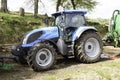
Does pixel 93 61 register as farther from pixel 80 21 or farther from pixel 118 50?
pixel 118 50

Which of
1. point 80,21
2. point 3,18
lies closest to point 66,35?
point 80,21

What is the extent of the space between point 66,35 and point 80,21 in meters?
1.11

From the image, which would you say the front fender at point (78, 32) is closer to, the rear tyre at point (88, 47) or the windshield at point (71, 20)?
the rear tyre at point (88, 47)

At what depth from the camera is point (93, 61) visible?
13.4 metres

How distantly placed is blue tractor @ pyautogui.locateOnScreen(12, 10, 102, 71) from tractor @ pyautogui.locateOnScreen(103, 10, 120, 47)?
1.57m

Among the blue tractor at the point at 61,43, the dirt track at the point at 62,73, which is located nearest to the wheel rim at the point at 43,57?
the blue tractor at the point at 61,43

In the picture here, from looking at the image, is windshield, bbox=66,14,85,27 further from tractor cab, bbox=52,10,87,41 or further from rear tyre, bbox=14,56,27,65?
rear tyre, bbox=14,56,27,65

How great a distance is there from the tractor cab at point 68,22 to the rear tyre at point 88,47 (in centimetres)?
55

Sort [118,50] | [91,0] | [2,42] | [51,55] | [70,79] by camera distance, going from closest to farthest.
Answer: [70,79], [51,55], [118,50], [2,42], [91,0]

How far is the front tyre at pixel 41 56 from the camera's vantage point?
11.5 meters

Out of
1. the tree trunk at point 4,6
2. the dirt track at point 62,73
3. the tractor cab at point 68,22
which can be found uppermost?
the tree trunk at point 4,6

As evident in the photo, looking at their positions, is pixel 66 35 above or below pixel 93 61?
above

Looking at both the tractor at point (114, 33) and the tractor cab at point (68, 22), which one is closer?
the tractor cab at point (68, 22)

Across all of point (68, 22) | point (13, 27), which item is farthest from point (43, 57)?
point (13, 27)
